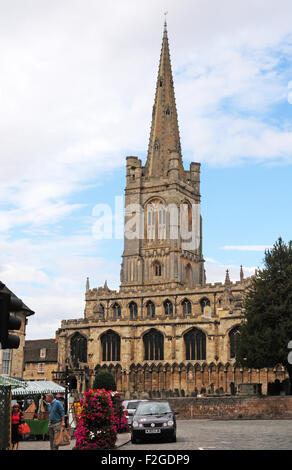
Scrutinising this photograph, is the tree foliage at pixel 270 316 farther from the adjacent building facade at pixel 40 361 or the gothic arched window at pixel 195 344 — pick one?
the adjacent building facade at pixel 40 361

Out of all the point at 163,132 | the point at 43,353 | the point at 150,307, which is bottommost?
the point at 43,353

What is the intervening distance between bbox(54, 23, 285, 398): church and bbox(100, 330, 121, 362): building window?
12 centimetres

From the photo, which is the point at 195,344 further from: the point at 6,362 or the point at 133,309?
the point at 6,362

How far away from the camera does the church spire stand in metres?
99.2

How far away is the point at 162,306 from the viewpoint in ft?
271

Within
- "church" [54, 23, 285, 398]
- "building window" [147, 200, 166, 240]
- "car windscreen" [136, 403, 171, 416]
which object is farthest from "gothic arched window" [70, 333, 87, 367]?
"car windscreen" [136, 403, 171, 416]

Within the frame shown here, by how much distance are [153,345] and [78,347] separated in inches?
415

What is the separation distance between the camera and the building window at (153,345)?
2798 inches

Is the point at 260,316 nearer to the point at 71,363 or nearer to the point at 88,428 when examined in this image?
the point at 88,428

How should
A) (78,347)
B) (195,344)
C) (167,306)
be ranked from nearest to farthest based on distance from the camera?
1. (195,344)
2. (78,347)
3. (167,306)

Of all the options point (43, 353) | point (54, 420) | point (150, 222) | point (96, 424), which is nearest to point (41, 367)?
point (43, 353)

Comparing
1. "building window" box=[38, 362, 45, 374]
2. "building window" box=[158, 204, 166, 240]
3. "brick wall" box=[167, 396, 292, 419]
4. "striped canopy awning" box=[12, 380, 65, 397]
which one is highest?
"building window" box=[158, 204, 166, 240]

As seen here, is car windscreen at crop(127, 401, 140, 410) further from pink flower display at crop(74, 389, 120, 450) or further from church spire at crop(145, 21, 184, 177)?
church spire at crop(145, 21, 184, 177)

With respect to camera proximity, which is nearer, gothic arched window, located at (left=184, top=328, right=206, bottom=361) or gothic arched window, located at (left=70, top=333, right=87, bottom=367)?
gothic arched window, located at (left=184, top=328, right=206, bottom=361)
